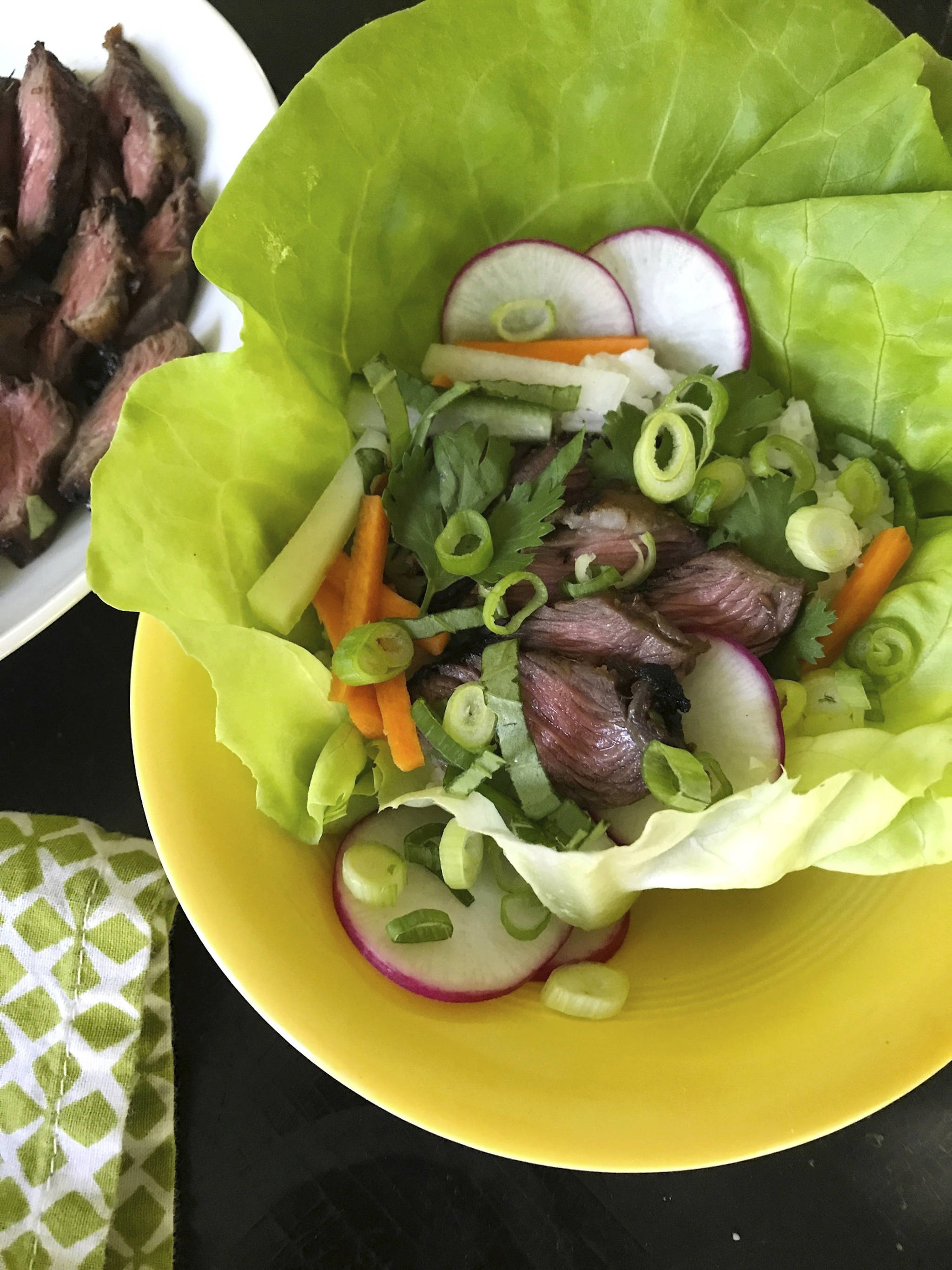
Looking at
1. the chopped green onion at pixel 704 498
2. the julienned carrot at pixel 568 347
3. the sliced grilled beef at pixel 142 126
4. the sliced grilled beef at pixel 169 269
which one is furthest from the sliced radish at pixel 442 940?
the sliced grilled beef at pixel 142 126

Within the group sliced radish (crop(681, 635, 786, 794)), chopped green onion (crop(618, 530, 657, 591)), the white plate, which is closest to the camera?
sliced radish (crop(681, 635, 786, 794))

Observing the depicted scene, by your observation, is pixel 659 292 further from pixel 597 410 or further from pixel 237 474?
pixel 237 474

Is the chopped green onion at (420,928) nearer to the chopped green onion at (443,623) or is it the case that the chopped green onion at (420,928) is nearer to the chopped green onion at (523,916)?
the chopped green onion at (523,916)

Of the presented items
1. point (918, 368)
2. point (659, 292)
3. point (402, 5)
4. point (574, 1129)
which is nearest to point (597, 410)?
point (659, 292)

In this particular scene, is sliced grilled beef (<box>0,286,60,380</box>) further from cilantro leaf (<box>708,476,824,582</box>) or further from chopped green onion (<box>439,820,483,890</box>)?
cilantro leaf (<box>708,476,824,582</box>)

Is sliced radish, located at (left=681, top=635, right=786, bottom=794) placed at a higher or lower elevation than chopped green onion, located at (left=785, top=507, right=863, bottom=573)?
lower

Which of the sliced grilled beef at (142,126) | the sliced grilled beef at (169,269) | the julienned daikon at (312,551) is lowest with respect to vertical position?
the julienned daikon at (312,551)

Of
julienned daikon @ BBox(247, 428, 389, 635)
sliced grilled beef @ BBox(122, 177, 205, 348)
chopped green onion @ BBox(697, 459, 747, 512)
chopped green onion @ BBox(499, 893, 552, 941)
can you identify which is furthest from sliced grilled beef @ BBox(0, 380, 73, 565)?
chopped green onion @ BBox(697, 459, 747, 512)
